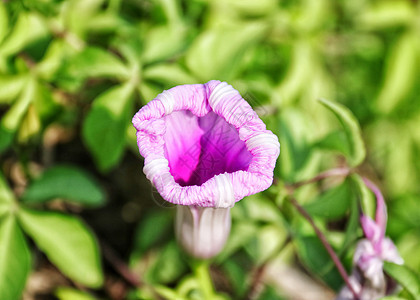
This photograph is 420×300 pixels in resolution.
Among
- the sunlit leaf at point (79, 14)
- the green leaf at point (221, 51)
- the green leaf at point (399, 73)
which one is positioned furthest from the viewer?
the green leaf at point (399, 73)

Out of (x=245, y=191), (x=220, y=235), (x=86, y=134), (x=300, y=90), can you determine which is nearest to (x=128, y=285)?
(x=86, y=134)

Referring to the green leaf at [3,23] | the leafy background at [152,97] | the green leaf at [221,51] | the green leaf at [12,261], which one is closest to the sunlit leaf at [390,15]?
the leafy background at [152,97]

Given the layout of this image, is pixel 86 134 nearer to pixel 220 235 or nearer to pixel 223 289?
pixel 220 235

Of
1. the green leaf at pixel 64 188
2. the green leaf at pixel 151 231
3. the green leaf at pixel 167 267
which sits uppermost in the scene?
the green leaf at pixel 64 188

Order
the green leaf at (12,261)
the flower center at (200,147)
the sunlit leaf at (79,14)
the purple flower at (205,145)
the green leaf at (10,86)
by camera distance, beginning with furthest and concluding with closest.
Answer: the sunlit leaf at (79,14)
the green leaf at (10,86)
the green leaf at (12,261)
the flower center at (200,147)
the purple flower at (205,145)

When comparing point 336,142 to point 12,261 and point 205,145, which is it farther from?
point 12,261

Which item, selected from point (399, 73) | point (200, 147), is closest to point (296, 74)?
point (399, 73)

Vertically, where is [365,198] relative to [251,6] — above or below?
below

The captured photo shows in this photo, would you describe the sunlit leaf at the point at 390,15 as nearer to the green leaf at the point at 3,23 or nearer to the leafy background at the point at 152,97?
the leafy background at the point at 152,97

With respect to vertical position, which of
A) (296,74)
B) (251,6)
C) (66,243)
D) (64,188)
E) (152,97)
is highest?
(251,6)
